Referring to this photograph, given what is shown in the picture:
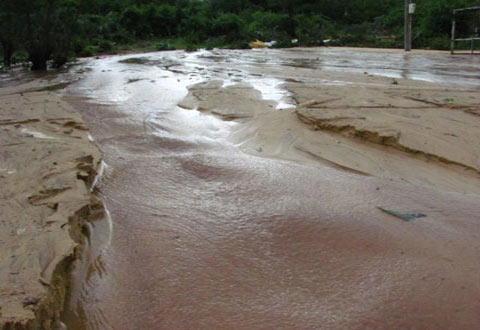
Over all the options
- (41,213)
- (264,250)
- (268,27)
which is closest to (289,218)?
(264,250)

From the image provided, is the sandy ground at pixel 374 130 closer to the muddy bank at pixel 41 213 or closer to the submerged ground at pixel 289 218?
the submerged ground at pixel 289 218

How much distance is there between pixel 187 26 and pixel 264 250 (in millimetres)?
25139

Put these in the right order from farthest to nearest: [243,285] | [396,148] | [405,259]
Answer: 1. [396,148]
2. [405,259]
3. [243,285]

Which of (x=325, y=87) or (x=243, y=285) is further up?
(x=325, y=87)

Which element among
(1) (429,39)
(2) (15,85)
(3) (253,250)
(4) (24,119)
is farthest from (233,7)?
(3) (253,250)

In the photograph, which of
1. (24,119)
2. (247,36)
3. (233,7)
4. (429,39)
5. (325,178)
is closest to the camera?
(325,178)

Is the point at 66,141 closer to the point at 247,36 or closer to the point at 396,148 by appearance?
the point at 396,148

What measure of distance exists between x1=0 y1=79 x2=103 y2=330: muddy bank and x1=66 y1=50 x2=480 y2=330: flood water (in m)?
0.14

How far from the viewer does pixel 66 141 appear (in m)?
3.77

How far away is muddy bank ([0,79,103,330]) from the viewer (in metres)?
1.56

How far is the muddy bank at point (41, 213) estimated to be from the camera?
1.56 m

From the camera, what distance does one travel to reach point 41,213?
7.36 ft

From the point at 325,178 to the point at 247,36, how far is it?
2167cm

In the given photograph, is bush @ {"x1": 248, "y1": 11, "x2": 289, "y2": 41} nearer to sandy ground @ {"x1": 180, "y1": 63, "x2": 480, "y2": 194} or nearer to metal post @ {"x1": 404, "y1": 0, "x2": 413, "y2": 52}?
metal post @ {"x1": 404, "y1": 0, "x2": 413, "y2": 52}
